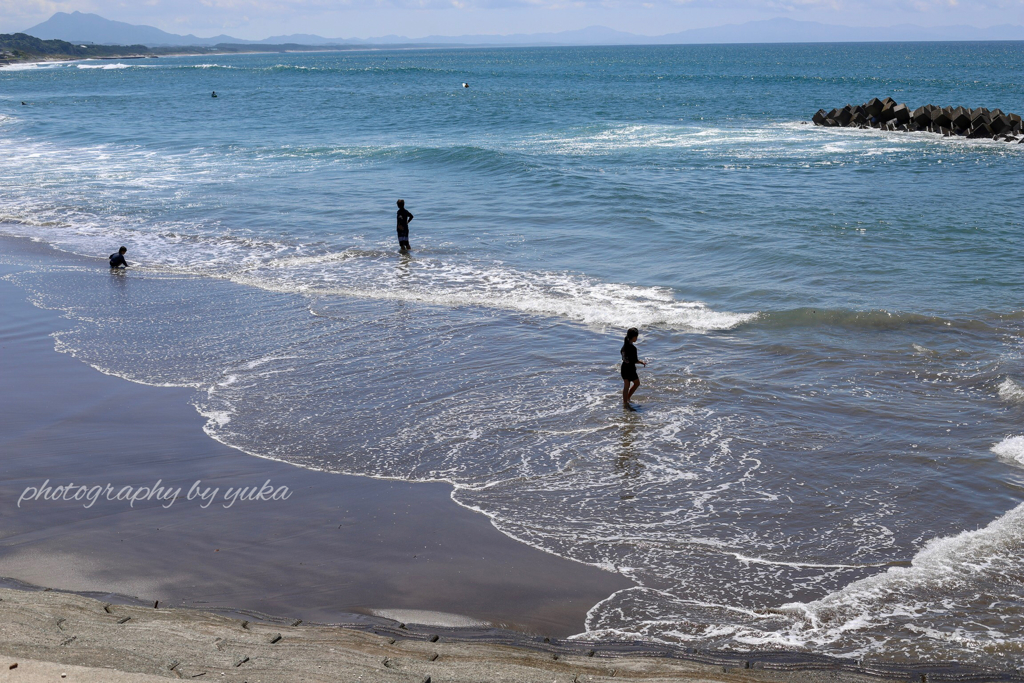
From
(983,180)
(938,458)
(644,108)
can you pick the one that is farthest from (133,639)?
(644,108)

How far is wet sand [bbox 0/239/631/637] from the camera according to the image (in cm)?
643

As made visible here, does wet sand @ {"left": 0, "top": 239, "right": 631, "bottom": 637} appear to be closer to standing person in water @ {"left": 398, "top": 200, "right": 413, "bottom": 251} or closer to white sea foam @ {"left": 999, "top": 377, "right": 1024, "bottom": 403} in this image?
white sea foam @ {"left": 999, "top": 377, "right": 1024, "bottom": 403}

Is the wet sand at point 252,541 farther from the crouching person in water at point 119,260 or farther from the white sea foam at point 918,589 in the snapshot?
A: the crouching person in water at point 119,260

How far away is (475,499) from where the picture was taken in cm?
A: 809

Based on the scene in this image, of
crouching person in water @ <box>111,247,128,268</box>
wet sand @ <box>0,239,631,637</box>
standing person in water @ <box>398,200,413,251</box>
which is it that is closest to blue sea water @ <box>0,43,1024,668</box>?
crouching person in water @ <box>111,247,128,268</box>

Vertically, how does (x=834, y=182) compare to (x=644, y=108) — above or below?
below

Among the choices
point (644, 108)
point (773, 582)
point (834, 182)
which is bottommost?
point (773, 582)

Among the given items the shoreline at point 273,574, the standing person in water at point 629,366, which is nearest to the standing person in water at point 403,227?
the standing person in water at point 629,366

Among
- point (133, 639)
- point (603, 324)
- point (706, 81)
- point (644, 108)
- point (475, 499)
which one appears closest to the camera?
point (133, 639)

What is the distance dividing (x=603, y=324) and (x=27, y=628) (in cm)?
978

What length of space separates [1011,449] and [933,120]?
36.1m

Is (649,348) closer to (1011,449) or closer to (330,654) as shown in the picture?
(1011,449)

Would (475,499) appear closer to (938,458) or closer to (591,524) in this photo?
(591,524)

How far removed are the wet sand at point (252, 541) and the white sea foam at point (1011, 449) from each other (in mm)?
5127
